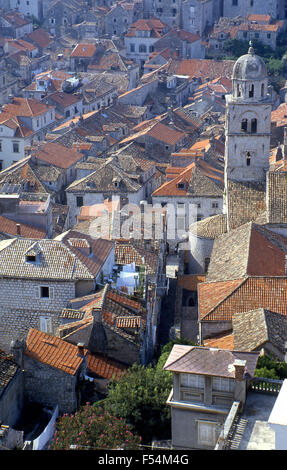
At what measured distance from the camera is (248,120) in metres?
50.8

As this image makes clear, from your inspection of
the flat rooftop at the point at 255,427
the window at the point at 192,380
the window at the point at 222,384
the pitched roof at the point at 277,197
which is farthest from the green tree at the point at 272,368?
the pitched roof at the point at 277,197

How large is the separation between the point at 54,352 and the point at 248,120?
78.4 ft

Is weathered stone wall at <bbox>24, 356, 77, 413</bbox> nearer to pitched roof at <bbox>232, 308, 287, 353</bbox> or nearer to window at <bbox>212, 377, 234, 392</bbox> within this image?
pitched roof at <bbox>232, 308, 287, 353</bbox>

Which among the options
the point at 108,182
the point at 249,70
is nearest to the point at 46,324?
the point at 249,70

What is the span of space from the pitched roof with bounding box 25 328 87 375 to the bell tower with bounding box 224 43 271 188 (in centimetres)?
2171

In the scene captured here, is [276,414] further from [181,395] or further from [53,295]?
[53,295]

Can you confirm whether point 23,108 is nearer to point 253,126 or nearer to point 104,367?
point 253,126

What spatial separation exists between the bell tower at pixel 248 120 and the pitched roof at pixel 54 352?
21711 mm

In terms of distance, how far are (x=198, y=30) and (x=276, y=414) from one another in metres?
103

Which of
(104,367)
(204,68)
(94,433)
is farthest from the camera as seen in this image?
(204,68)

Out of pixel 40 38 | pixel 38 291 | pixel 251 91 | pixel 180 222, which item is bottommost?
pixel 40 38

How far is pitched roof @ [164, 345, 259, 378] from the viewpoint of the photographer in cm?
2488
